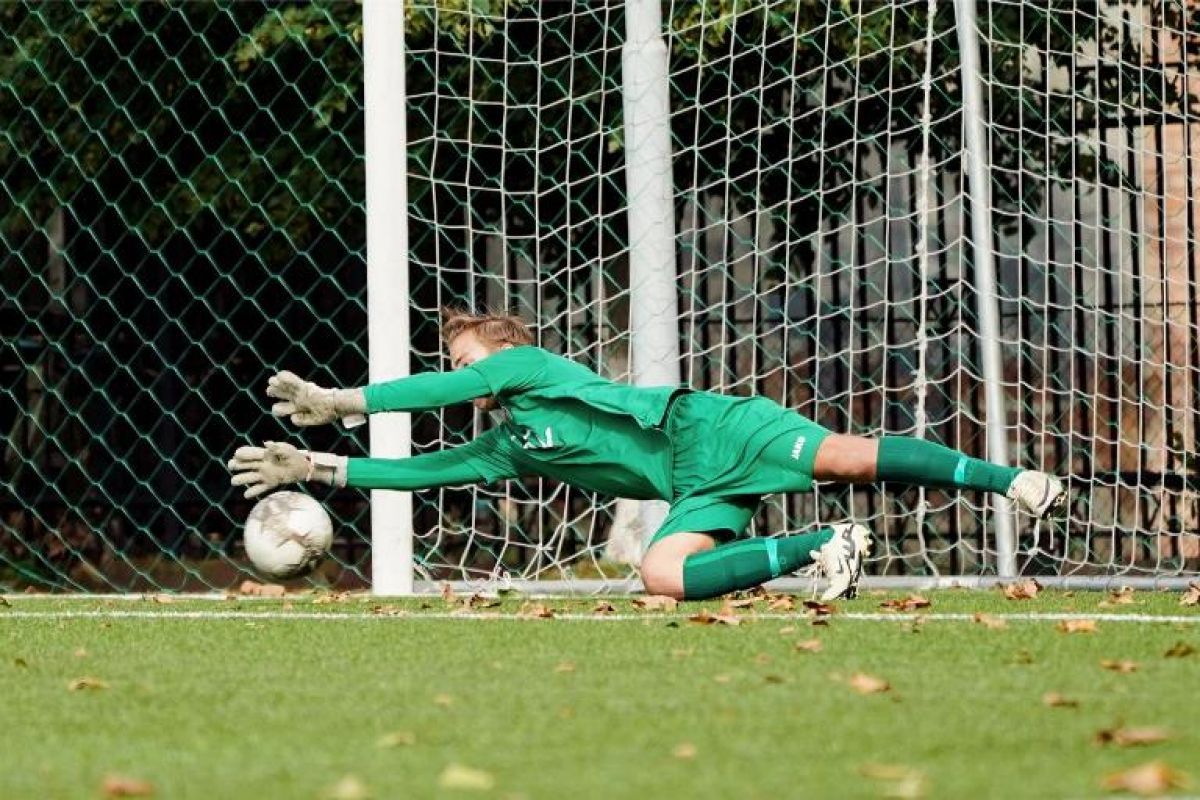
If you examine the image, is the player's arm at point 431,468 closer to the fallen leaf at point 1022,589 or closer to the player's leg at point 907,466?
the player's leg at point 907,466

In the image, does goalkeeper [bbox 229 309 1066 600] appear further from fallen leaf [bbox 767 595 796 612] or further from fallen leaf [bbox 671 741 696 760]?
fallen leaf [bbox 671 741 696 760]

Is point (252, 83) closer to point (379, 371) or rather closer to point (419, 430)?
point (419, 430)

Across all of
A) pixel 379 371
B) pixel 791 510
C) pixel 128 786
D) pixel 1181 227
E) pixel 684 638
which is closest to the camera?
pixel 128 786

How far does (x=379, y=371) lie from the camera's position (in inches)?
294

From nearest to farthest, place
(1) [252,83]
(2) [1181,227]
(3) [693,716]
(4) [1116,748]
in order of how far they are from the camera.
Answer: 1. (4) [1116,748]
2. (3) [693,716]
3. (2) [1181,227]
4. (1) [252,83]

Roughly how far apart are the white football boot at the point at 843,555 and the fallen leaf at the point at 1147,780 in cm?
293

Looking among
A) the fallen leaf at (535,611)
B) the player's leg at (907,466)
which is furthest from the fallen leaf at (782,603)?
the fallen leaf at (535,611)

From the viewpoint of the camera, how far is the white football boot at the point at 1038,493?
617 centimetres

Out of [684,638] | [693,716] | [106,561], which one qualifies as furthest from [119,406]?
[693,716]

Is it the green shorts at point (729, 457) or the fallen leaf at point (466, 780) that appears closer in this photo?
the fallen leaf at point (466, 780)

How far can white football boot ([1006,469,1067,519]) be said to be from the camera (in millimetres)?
6168

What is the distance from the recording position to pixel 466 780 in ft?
10.7

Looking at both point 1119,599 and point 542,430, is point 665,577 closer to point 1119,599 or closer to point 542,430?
point 542,430

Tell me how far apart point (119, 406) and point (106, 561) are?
3.11 feet
